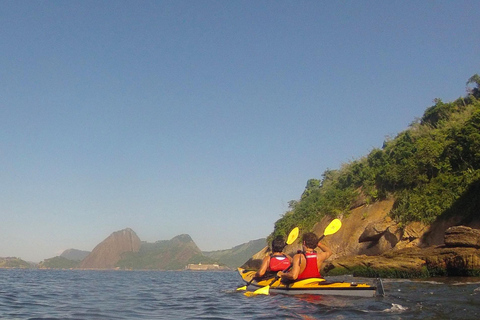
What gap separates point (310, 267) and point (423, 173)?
69.6 feet

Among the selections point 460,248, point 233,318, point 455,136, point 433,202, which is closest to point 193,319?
point 233,318

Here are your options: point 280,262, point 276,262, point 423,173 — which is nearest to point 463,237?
point 280,262

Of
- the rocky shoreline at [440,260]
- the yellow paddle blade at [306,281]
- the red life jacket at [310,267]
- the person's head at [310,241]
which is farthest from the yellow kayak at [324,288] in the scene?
the rocky shoreline at [440,260]

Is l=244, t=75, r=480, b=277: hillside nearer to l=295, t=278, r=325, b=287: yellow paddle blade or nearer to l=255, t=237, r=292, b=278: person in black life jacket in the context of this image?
l=255, t=237, r=292, b=278: person in black life jacket

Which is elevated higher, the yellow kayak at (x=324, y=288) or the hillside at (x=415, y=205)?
the hillside at (x=415, y=205)

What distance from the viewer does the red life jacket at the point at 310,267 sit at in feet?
36.6

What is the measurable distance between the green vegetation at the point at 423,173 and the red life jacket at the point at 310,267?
15.2 meters

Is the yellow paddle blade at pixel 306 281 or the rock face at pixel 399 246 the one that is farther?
the rock face at pixel 399 246

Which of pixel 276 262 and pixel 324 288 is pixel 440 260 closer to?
pixel 276 262

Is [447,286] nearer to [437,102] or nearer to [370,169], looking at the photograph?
[370,169]

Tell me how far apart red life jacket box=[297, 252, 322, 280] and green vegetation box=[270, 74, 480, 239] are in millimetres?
15211

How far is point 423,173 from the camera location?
2934cm

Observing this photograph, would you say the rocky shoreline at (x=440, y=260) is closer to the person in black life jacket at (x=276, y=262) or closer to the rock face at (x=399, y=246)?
the rock face at (x=399, y=246)

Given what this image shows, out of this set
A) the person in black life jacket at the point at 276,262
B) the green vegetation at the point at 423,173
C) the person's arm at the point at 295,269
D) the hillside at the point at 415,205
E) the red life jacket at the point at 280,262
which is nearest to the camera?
the person's arm at the point at 295,269
